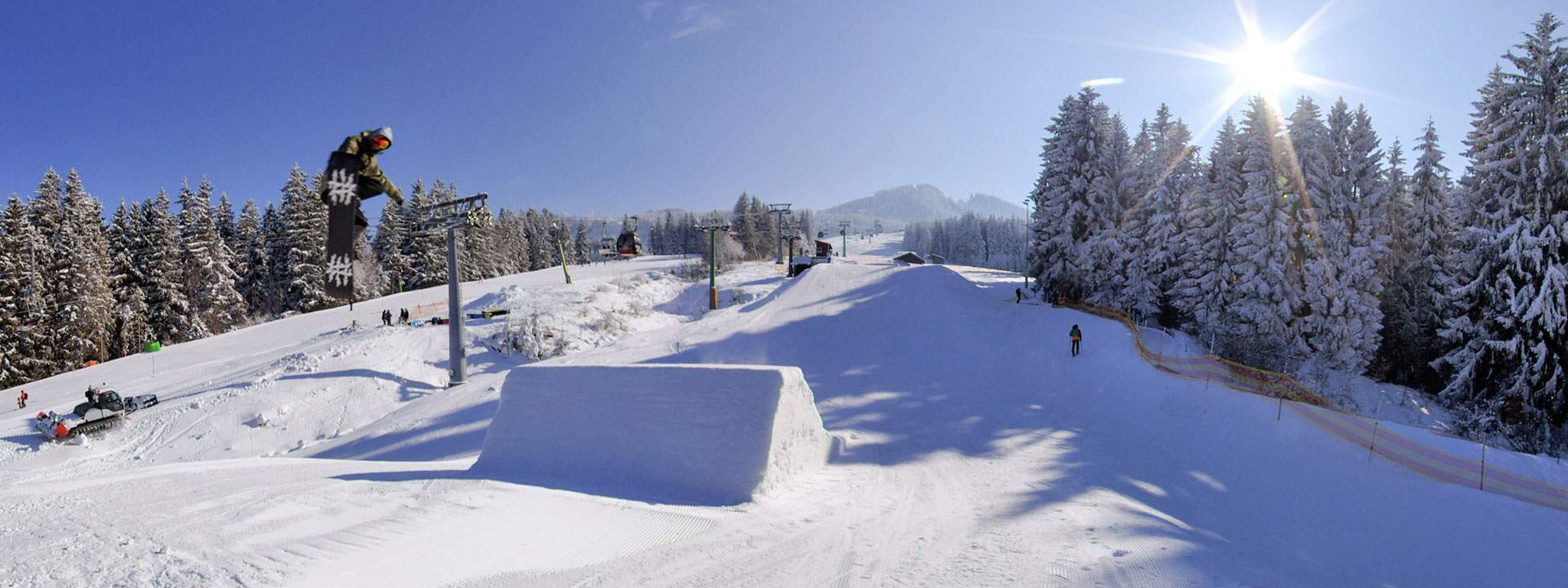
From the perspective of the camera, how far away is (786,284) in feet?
116

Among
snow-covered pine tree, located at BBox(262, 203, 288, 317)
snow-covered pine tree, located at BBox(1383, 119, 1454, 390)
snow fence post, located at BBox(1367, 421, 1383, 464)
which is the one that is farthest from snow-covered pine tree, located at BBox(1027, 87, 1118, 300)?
snow-covered pine tree, located at BBox(262, 203, 288, 317)

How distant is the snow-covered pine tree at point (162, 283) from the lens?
37000mm

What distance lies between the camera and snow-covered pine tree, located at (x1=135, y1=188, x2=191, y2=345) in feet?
121

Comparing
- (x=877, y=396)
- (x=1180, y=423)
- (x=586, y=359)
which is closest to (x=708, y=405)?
(x=877, y=396)

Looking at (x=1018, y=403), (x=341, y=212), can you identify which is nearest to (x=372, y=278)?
(x=341, y=212)

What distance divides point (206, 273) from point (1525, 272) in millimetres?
63528

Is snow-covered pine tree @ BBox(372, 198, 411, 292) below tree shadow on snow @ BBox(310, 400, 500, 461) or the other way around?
the other way around

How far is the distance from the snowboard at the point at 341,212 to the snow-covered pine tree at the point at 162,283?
43.1m

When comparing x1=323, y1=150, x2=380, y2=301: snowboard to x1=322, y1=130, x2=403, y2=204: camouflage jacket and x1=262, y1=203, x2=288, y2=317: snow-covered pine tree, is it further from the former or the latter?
x1=262, y1=203, x2=288, y2=317: snow-covered pine tree

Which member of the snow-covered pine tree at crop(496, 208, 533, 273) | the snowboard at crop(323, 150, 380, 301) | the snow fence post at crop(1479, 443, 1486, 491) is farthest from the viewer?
the snow-covered pine tree at crop(496, 208, 533, 273)

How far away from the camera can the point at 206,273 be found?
39688 mm

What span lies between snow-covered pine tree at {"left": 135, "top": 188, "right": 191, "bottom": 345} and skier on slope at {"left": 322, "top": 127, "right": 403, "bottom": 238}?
43.4 metres

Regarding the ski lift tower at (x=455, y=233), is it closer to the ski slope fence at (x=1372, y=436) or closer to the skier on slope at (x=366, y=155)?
the skier on slope at (x=366, y=155)

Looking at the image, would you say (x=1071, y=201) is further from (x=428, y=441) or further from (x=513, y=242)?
(x=513, y=242)
